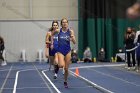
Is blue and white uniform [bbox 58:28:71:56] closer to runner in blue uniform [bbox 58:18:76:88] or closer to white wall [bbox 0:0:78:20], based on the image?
runner in blue uniform [bbox 58:18:76:88]

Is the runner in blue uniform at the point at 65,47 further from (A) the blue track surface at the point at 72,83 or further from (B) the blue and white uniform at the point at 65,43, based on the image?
(A) the blue track surface at the point at 72,83

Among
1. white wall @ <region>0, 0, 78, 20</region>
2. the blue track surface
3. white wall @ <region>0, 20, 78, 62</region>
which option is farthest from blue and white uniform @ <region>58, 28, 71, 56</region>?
white wall @ <region>0, 0, 78, 20</region>

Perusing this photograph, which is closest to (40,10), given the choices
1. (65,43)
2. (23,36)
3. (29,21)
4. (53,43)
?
(29,21)

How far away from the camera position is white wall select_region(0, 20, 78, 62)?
88.9ft

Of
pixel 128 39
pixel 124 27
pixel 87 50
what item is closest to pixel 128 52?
pixel 128 39

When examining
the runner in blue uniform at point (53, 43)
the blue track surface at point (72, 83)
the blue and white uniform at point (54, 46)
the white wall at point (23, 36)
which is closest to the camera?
the blue track surface at point (72, 83)

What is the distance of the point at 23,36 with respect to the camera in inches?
1076

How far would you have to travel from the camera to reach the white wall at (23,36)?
27.1 metres

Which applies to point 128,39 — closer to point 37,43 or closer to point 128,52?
point 128,52

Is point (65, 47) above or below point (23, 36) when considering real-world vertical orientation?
below

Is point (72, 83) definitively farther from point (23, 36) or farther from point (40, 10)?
point (40, 10)

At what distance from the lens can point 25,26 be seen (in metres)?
27.4

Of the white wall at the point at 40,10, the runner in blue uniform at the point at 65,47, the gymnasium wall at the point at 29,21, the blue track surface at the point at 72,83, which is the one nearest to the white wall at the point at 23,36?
the gymnasium wall at the point at 29,21

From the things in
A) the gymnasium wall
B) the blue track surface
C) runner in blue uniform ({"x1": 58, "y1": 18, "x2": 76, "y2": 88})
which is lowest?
the blue track surface
